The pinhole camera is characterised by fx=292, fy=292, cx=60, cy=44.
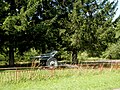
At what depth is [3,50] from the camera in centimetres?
3131

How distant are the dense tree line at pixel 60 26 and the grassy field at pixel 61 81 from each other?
8826mm

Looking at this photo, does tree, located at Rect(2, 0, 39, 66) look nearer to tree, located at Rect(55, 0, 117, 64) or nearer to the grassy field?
tree, located at Rect(55, 0, 117, 64)

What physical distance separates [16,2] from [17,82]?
1376 centimetres

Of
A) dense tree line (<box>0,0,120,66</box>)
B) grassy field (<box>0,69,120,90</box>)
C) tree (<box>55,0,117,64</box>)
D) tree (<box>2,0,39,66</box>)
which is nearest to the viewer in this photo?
grassy field (<box>0,69,120,90</box>)

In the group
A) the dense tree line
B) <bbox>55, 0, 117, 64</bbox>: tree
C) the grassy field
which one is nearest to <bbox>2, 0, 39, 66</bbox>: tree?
the dense tree line

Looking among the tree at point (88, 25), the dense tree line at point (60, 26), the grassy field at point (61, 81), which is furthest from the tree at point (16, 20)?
the grassy field at point (61, 81)

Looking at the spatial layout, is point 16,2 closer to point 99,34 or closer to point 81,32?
point 81,32

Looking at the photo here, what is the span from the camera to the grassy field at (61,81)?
590 inches

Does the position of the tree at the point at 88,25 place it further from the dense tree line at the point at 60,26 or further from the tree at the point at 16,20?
the tree at the point at 16,20

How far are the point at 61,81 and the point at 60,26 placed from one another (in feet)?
53.0

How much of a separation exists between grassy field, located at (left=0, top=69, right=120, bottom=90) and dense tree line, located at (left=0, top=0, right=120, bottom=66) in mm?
8826

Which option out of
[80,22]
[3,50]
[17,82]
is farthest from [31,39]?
[17,82]

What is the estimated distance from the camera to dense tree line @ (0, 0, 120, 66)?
92.3 feet

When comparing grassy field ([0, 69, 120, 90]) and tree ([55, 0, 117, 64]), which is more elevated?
tree ([55, 0, 117, 64])
